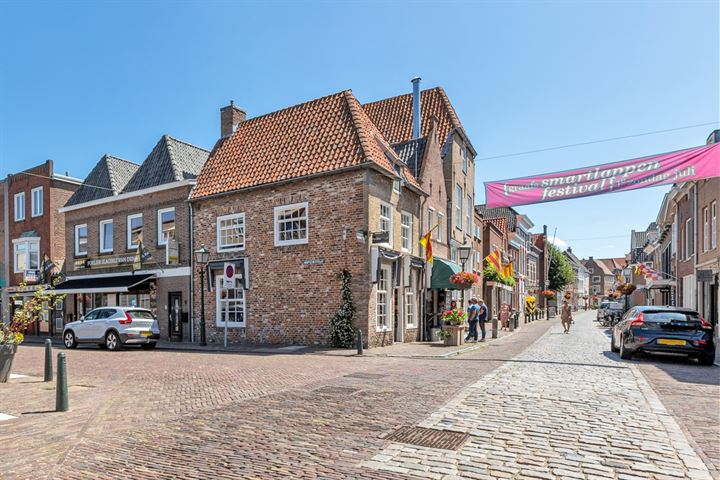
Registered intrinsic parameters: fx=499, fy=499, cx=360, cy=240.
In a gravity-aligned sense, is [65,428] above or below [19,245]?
below

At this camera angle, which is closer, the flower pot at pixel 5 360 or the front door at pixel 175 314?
the flower pot at pixel 5 360

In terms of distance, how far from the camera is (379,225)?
17375 mm

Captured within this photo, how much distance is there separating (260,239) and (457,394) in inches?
483

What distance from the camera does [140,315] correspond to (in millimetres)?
18641

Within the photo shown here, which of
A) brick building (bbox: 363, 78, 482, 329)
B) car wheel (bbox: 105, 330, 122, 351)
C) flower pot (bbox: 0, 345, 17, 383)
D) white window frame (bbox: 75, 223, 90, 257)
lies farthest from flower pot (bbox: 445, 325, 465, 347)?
white window frame (bbox: 75, 223, 90, 257)

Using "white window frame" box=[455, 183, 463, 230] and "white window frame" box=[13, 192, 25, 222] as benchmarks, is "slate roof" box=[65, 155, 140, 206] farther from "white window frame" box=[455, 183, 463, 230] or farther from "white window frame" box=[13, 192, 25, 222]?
"white window frame" box=[455, 183, 463, 230]

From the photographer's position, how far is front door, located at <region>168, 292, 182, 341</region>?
70.7ft

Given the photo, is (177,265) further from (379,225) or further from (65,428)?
(65,428)

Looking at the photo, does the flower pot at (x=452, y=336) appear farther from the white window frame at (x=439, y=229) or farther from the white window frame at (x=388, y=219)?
the white window frame at (x=439, y=229)

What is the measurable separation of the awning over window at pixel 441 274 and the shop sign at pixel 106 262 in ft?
45.8

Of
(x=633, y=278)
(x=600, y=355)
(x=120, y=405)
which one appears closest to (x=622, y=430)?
(x=120, y=405)

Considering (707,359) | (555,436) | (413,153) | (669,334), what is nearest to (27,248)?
(413,153)

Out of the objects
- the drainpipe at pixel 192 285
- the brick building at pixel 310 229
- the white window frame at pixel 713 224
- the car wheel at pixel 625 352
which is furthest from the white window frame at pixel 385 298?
the white window frame at pixel 713 224

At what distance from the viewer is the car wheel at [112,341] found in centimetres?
1803
